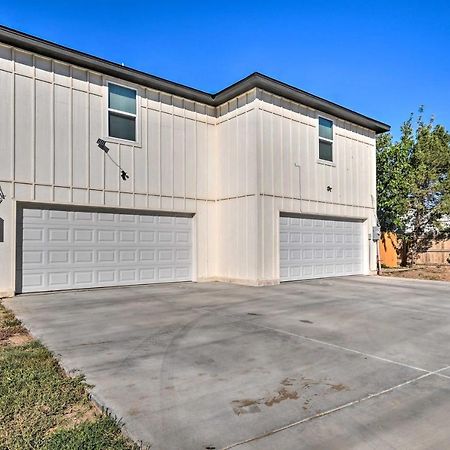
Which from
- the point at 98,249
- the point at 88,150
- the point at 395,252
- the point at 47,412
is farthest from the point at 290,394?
the point at 395,252

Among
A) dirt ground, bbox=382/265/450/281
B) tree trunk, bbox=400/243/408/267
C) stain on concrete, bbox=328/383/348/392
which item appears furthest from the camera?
tree trunk, bbox=400/243/408/267

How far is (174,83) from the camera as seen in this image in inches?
456

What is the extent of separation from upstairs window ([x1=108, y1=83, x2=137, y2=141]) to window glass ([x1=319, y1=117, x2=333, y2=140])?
631 cm

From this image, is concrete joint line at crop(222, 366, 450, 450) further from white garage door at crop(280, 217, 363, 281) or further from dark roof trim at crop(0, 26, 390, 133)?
dark roof trim at crop(0, 26, 390, 133)

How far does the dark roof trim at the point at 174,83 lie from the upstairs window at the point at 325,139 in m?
0.39

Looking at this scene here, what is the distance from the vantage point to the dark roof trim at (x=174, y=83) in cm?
926

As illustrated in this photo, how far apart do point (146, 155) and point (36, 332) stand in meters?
6.77

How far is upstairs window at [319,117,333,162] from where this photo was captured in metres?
13.4

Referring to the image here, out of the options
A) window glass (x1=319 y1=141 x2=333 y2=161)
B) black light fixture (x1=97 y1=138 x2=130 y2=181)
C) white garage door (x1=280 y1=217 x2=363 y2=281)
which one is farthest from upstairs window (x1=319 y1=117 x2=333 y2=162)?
black light fixture (x1=97 y1=138 x2=130 y2=181)

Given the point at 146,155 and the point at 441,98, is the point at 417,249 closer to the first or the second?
the point at 441,98

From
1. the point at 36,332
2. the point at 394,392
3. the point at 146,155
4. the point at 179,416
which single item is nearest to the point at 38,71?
the point at 146,155

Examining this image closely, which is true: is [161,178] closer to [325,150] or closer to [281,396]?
[325,150]

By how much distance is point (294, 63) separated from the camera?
520 inches

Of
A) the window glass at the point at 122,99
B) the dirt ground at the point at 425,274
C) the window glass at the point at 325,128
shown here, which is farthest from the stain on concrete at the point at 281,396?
the dirt ground at the point at 425,274
